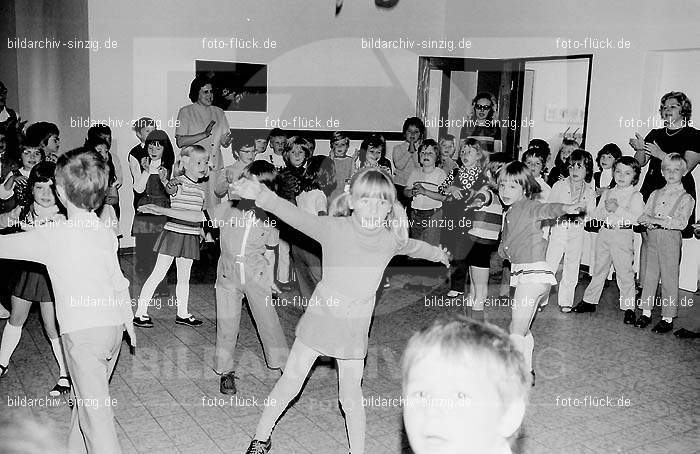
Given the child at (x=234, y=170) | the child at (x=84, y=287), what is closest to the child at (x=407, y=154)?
the child at (x=234, y=170)

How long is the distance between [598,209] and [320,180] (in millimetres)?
2626

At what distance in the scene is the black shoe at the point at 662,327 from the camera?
5.89m

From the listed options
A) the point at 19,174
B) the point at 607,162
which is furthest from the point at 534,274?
the point at 19,174

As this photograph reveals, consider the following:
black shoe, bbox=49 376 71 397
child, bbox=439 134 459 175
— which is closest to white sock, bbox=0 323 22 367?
black shoe, bbox=49 376 71 397

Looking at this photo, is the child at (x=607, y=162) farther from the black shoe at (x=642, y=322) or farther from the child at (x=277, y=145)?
the child at (x=277, y=145)

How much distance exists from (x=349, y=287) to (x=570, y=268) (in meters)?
3.96

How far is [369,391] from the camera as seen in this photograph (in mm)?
4441

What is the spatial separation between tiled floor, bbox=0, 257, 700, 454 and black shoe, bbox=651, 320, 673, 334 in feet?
0.31

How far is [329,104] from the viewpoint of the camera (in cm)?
945

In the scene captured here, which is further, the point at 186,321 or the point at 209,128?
the point at 209,128

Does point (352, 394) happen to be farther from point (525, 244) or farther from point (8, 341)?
point (8, 341)

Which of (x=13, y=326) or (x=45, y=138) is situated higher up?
(x=45, y=138)

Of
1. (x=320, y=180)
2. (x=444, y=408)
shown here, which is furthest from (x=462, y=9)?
(x=444, y=408)

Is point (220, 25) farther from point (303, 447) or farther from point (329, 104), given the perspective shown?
point (303, 447)
